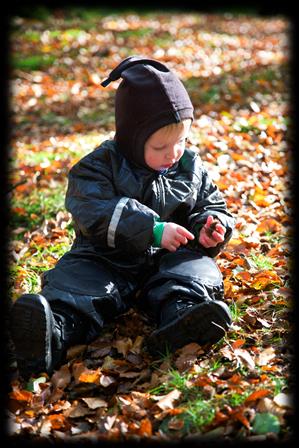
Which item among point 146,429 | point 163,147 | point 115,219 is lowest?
point 146,429

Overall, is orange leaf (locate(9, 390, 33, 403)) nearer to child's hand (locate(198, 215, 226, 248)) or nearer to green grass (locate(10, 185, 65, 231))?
child's hand (locate(198, 215, 226, 248))

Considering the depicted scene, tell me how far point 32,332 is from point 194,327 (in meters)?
0.79

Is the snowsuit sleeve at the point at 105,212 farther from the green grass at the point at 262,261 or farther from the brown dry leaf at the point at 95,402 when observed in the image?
the green grass at the point at 262,261

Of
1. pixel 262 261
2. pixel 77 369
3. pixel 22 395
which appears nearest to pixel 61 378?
pixel 77 369

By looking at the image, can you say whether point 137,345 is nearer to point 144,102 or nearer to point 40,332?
point 40,332

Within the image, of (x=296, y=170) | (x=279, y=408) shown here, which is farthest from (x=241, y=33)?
(x=279, y=408)

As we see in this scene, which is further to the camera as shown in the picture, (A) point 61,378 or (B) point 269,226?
(B) point 269,226

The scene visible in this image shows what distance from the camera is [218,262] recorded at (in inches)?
163

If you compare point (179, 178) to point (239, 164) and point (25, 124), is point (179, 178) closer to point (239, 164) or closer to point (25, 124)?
point (239, 164)

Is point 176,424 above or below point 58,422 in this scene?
above

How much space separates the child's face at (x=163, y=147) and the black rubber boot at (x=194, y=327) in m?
0.83

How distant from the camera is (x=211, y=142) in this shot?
21.5 feet

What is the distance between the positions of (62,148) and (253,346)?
4.69 m

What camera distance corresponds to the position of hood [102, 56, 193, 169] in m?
3.31
